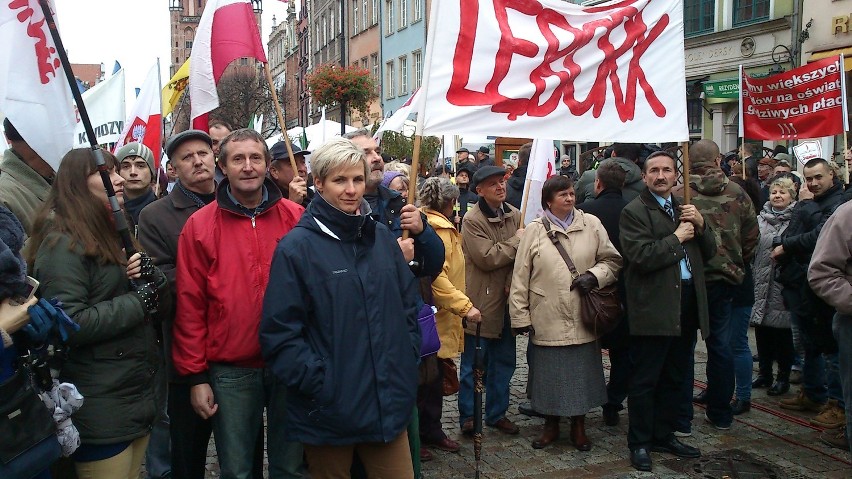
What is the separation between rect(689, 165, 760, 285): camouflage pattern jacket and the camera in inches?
218

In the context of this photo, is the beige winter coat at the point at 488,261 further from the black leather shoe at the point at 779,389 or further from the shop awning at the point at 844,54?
the shop awning at the point at 844,54

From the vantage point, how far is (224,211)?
359 centimetres

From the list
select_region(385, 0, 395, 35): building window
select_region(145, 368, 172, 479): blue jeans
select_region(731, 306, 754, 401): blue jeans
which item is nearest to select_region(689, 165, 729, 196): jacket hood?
select_region(731, 306, 754, 401): blue jeans

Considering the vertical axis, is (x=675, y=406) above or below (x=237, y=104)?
below

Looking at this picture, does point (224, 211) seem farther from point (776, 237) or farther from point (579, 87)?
point (776, 237)

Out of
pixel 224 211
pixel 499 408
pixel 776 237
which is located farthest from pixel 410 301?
pixel 776 237

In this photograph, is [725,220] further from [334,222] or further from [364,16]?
[364,16]

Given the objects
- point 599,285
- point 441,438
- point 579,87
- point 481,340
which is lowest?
point 441,438

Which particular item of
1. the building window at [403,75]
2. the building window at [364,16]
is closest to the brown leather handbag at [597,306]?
the building window at [403,75]

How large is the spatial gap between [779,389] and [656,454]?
2017 mm

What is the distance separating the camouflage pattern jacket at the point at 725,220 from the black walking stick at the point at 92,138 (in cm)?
402

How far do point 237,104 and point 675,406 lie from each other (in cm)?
3695

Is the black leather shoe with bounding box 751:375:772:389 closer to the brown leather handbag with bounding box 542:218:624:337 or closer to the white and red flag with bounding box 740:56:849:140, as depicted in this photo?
the brown leather handbag with bounding box 542:218:624:337

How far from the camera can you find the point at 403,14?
38281 mm
